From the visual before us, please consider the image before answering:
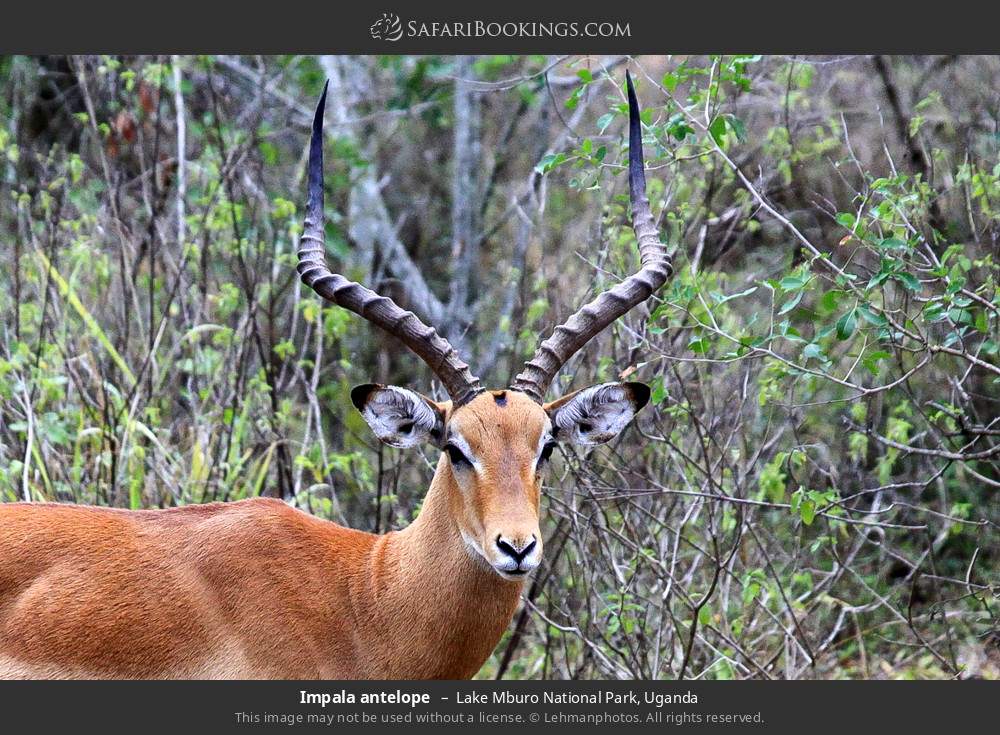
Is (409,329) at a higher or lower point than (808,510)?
higher

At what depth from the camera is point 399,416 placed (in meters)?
6.37

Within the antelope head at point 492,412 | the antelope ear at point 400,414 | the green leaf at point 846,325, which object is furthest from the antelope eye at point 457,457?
the green leaf at point 846,325

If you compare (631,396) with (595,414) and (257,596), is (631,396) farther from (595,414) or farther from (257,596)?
(257,596)

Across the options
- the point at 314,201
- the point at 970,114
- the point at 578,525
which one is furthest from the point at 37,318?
the point at 970,114

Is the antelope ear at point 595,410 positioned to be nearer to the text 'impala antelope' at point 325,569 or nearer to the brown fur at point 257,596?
the text 'impala antelope' at point 325,569

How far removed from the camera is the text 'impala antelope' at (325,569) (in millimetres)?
6148

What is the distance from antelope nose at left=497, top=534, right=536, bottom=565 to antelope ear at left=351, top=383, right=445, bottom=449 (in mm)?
952

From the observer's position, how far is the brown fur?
20.2ft

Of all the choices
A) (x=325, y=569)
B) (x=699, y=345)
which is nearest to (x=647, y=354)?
(x=699, y=345)

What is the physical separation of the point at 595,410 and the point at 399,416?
103cm

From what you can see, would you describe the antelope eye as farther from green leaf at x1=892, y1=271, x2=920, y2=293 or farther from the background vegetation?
green leaf at x1=892, y1=271, x2=920, y2=293

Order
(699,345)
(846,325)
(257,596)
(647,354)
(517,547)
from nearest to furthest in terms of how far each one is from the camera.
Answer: (517,547), (257,596), (846,325), (699,345), (647,354)

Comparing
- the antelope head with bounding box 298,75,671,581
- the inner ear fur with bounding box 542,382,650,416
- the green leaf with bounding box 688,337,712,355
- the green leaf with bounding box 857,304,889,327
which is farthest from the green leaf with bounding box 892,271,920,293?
the inner ear fur with bounding box 542,382,650,416

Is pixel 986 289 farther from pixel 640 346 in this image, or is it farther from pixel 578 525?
pixel 578 525
